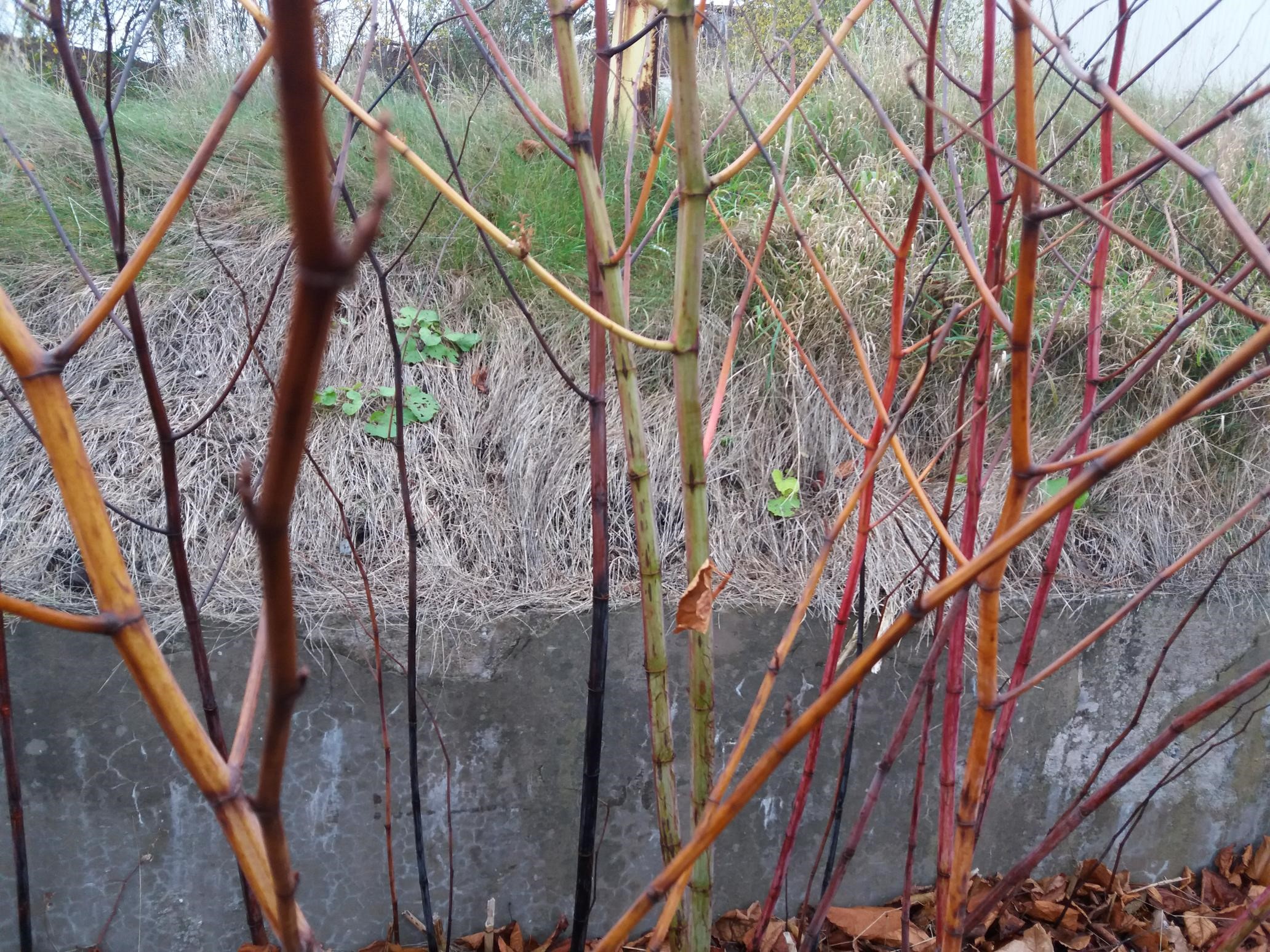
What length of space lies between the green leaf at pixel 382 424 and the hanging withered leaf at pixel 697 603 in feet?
5.16

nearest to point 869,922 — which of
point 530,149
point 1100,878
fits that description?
point 1100,878

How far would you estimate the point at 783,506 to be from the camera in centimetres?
220

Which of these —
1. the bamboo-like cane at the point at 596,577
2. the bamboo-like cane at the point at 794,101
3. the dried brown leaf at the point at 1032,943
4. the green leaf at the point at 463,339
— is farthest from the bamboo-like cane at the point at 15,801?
the dried brown leaf at the point at 1032,943

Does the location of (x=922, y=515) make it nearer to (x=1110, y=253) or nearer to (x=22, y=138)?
(x=1110, y=253)

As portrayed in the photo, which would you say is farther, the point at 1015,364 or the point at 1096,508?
the point at 1096,508

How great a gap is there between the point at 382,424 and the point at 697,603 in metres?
1.66

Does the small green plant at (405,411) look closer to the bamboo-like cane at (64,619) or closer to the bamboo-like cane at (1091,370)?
the bamboo-like cane at (1091,370)

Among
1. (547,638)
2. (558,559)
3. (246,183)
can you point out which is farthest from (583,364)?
(246,183)

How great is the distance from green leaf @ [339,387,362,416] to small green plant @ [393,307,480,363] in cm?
18

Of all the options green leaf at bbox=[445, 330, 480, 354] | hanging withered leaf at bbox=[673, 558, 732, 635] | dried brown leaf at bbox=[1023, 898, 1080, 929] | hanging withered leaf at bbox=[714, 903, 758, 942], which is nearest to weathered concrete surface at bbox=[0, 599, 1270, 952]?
hanging withered leaf at bbox=[714, 903, 758, 942]

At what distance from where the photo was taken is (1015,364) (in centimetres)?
60

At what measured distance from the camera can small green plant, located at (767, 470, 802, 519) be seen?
220 centimetres

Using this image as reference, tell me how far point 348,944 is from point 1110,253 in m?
3.04

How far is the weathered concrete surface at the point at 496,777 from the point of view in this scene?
171 centimetres
